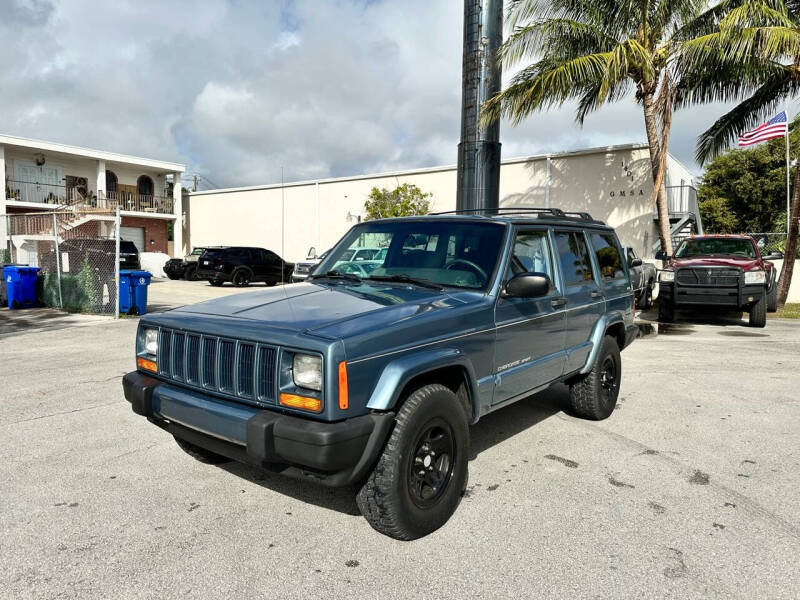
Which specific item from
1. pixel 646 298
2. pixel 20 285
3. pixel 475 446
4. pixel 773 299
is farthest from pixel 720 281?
pixel 20 285

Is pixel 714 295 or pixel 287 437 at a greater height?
pixel 714 295

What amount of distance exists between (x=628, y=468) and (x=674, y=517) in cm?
77

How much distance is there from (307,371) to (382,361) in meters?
0.38

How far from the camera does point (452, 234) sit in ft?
13.9

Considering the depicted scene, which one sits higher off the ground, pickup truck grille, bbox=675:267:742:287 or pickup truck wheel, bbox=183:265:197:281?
pickup truck grille, bbox=675:267:742:287

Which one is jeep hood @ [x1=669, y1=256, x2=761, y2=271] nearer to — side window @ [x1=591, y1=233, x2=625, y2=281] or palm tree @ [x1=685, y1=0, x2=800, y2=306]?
palm tree @ [x1=685, y1=0, x2=800, y2=306]

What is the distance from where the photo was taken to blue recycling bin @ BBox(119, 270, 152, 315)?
1262 cm

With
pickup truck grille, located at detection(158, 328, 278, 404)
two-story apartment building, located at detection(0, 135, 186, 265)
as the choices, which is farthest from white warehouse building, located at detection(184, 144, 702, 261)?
pickup truck grille, located at detection(158, 328, 278, 404)

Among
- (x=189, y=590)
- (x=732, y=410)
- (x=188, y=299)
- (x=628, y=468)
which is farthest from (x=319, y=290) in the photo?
(x=188, y=299)

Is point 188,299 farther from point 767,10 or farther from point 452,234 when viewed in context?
point 767,10

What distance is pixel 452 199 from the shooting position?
26.3 metres

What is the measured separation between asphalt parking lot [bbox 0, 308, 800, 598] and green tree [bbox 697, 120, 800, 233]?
1501 inches

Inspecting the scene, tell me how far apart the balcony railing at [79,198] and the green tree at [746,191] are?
35019mm

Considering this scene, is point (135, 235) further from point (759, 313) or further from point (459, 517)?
point (459, 517)
